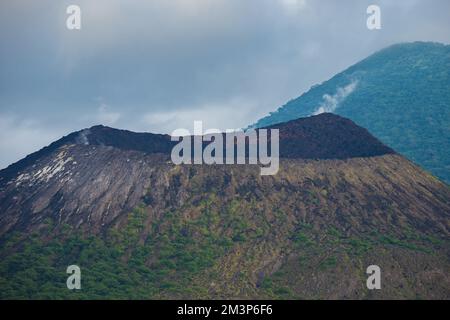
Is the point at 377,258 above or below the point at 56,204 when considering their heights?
below

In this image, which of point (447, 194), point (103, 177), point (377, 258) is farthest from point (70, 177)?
point (447, 194)

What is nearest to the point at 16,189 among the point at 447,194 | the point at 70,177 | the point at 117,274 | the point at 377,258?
the point at 70,177

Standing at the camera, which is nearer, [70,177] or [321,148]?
[70,177]
